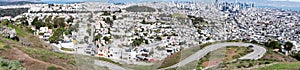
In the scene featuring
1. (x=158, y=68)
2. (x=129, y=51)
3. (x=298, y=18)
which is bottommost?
(x=298, y=18)

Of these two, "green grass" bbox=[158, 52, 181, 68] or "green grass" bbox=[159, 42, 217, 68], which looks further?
"green grass" bbox=[158, 52, 181, 68]

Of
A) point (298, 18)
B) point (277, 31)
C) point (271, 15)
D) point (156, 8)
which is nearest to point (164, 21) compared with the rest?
point (156, 8)

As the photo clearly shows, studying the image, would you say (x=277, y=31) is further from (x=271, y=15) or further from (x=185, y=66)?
(x=185, y=66)

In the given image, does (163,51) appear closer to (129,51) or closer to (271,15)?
(129,51)

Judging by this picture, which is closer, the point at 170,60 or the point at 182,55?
the point at 182,55

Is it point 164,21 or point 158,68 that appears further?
point 158,68

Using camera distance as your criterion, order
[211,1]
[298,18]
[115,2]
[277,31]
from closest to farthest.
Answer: [211,1], [115,2], [277,31], [298,18]

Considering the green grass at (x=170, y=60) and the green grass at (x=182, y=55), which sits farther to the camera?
the green grass at (x=170, y=60)

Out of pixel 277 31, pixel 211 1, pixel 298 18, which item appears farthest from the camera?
pixel 298 18

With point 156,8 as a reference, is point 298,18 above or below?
below
